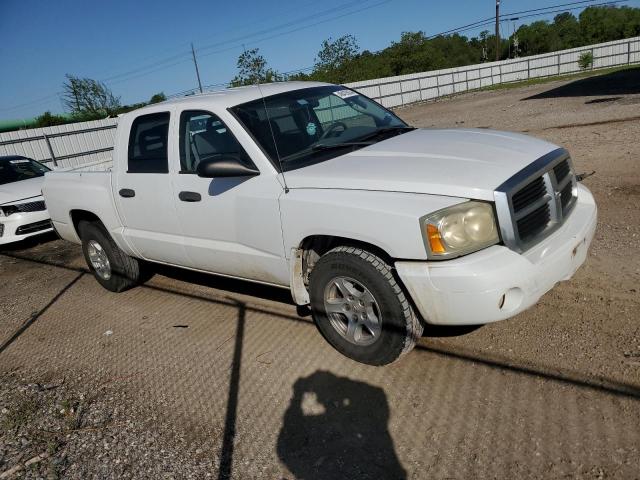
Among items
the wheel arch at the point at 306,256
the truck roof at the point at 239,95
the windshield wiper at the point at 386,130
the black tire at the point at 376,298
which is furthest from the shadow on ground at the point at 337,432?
the truck roof at the point at 239,95

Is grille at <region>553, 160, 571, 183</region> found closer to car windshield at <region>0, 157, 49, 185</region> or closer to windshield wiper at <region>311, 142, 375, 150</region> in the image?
windshield wiper at <region>311, 142, 375, 150</region>

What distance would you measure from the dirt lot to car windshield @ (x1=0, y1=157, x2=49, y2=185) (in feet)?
16.6

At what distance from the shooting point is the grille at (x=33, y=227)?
8031mm

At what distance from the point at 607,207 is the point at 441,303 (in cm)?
384

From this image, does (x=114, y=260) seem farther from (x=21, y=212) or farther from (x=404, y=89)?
(x=404, y=89)

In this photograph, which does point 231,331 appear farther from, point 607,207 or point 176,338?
point 607,207

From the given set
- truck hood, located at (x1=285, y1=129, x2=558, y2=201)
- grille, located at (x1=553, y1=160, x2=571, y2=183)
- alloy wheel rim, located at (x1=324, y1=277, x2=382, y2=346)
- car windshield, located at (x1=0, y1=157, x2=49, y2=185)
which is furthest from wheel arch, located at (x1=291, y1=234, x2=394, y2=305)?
car windshield, located at (x1=0, y1=157, x2=49, y2=185)

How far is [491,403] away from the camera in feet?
9.47

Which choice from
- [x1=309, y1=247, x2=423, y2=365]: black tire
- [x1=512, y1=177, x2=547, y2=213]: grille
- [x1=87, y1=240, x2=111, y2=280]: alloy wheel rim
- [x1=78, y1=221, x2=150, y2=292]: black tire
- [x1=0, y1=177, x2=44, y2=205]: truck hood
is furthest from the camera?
[x1=0, y1=177, x2=44, y2=205]: truck hood

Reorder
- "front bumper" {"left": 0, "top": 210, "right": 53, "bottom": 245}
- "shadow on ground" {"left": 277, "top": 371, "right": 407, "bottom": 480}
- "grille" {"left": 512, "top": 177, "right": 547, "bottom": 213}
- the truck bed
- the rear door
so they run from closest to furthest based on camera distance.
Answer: "shadow on ground" {"left": 277, "top": 371, "right": 407, "bottom": 480}, "grille" {"left": 512, "top": 177, "right": 547, "bottom": 213}, the rear door, the truck bed, "front bumper" {"left": 0, "top": 210, "right": 53, "bottom": 245}

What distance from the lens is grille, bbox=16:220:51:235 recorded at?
26.3 feet

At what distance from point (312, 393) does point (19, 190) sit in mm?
7238

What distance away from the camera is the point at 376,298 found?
3150 millimetres

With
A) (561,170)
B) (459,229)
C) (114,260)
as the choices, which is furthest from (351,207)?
(114,260)
